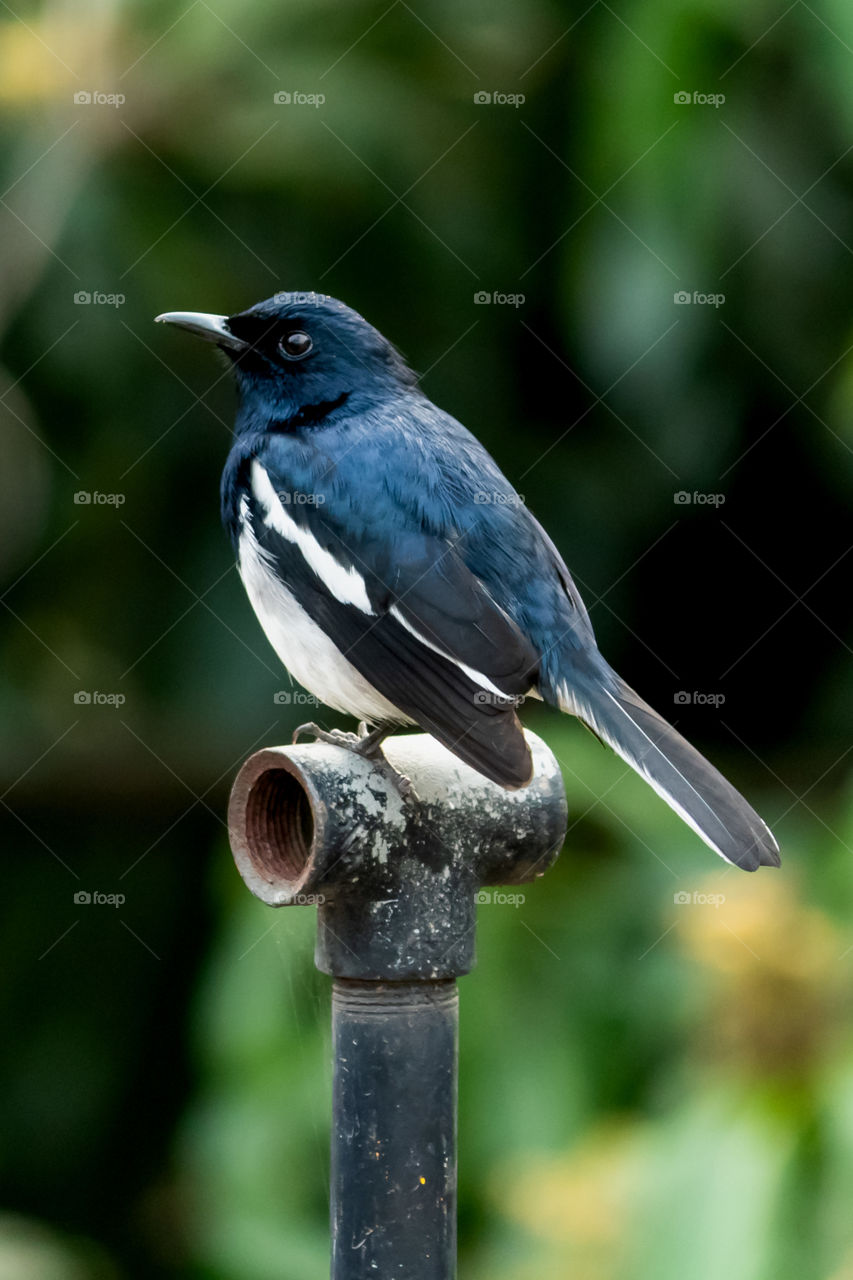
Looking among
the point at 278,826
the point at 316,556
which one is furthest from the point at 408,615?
the point at 278,826

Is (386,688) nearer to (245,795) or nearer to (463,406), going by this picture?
(245,795)

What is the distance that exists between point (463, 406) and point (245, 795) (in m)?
1.66

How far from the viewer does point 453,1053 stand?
1869mm

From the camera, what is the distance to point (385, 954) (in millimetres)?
1848

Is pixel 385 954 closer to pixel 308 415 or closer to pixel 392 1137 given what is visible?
pixel 392 1137

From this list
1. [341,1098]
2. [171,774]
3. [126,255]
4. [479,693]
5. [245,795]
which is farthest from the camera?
[171,774]

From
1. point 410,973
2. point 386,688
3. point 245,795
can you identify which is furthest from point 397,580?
point 410,973

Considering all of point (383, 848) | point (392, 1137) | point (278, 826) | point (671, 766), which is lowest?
point (392, 1137)

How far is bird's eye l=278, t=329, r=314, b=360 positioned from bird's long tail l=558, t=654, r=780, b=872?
2.34 feet

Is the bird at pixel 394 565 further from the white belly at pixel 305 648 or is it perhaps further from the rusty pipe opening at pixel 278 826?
the rusty pipe opening at pixel 278 826

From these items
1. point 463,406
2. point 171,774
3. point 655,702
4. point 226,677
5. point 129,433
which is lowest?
point 171,774

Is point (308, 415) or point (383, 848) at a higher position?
point (308, 415)

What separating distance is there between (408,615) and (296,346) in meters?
0.58

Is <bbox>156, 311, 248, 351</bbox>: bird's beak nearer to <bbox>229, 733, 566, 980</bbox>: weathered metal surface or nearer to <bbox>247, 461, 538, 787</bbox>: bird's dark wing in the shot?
<bbox>247, 461, 538, 787</bbox>: bird's dark wing
